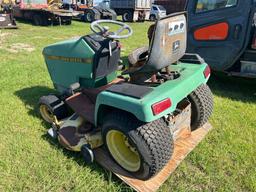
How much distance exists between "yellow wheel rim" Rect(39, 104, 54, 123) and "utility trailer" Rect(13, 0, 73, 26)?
11.2 m

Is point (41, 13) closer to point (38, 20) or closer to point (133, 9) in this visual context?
point (38, 20)

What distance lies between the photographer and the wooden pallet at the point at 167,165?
2346mm

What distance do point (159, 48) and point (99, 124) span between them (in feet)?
3.13

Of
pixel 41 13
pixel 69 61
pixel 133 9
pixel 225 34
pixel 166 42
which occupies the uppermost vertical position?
pixel 166 42

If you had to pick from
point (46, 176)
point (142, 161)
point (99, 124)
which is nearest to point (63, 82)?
point (99, 124)

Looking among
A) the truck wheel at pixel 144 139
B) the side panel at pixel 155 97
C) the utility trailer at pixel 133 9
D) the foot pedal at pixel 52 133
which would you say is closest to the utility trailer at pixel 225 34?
the side panel at pixel 155 97

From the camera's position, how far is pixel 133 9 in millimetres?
18531

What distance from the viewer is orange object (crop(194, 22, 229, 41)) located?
14.0 ft

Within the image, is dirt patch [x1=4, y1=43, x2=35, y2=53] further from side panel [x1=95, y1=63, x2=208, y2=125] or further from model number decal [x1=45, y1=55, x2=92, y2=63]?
side panel [x1=95, y1=63, x2=208, y2=125]

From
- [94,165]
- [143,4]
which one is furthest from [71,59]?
[143,4]

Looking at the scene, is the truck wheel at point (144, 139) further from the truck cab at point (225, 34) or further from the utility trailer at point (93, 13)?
the utility trailer at point (93, 13)

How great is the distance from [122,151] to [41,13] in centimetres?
1318

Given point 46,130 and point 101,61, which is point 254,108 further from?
point 46,130

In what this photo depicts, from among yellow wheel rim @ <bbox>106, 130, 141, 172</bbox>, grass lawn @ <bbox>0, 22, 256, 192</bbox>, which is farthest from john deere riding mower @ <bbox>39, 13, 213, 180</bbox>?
grass lawn @ <bbox>0, 22, 256, 192</bbox>
